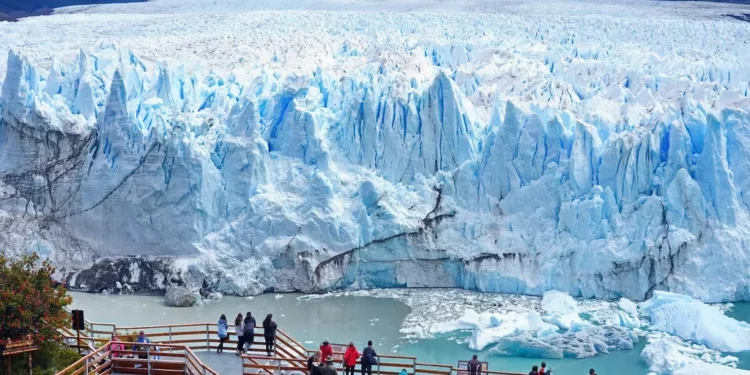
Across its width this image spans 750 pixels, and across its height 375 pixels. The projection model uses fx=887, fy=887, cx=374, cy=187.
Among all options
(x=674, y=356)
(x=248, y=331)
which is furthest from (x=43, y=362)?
(x=674, y=356)

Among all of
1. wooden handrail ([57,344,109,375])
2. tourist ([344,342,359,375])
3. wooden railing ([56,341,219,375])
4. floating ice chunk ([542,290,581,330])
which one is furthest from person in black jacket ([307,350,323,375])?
floating ice chunk ([542,290,581,330])

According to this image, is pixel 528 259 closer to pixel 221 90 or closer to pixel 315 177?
pixel 315 177

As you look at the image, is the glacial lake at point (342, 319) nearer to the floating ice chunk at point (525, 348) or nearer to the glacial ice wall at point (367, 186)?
the floating ice chunk at point (525, 348)

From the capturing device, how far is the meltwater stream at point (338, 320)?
562 inches

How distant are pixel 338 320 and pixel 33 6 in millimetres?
26989

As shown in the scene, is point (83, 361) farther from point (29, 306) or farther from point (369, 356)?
point (369, 356)

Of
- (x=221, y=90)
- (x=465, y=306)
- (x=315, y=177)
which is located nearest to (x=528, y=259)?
(x=465, y=306)

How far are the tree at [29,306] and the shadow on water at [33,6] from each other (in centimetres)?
2712

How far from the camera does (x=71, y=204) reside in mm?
18312

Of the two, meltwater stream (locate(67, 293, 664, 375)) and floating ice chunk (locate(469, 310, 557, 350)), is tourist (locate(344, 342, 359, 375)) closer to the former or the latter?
meltwater stream (locate(67, 293, 664, 375))

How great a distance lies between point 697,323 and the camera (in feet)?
49.0

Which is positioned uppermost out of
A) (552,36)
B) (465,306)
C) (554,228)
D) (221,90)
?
(552,36)

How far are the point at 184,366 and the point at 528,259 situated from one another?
31.8 ft

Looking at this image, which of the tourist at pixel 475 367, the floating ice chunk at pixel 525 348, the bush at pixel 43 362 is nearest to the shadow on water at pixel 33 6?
the floating ice chunk at pixel 525 348
